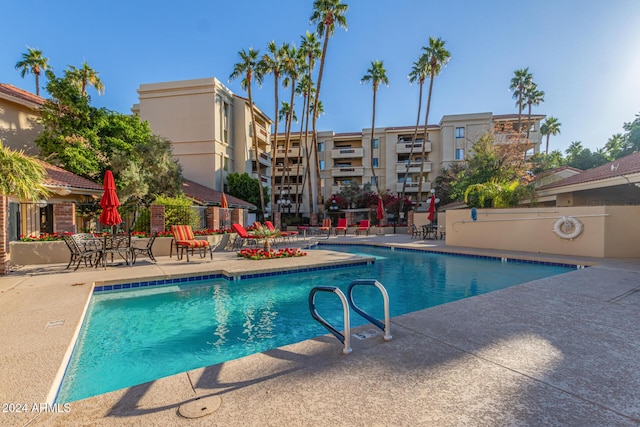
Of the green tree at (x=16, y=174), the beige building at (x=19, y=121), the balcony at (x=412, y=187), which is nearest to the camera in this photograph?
the green tree at (x=16, y=174)

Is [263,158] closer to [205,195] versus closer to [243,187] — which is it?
[243,187]

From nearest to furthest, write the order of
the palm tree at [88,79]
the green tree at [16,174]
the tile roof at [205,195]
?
the green tree at [16,174] → the palm tree at [88,79] → the tile roof at [205,195]

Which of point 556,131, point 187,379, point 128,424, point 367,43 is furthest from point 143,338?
point 556,131

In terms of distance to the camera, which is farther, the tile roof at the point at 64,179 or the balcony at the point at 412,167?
the balcony at the point at 412,167

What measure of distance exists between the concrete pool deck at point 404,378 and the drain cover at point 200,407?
17 millimetres

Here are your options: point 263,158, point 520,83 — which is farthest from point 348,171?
point 520,83

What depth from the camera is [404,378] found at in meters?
2.56

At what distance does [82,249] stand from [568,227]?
1629 centimetres

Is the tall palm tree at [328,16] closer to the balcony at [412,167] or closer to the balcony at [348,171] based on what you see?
the balcony at [348,171]

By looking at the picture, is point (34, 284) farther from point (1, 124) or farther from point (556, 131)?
point (556, 131)

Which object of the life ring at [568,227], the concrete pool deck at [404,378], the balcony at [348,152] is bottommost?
the concrete pool deck at [404,378]

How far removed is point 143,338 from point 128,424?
3.00 meters

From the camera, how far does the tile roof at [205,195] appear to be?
21734mm

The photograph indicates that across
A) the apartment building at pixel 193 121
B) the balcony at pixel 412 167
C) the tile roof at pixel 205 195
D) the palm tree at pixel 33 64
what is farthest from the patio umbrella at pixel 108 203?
the balcony at pixel 412 167
